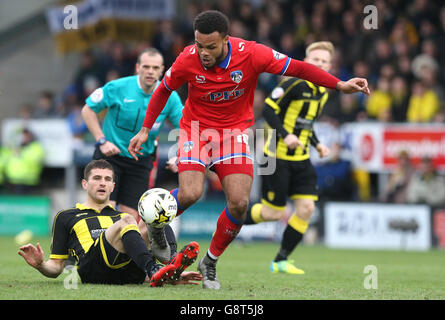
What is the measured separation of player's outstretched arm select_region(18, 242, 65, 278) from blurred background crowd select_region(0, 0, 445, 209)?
9440 millimetres

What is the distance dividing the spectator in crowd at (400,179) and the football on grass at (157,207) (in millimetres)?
9112

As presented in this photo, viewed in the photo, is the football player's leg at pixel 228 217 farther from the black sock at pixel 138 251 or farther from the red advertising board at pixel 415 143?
the red advertising board at pixel 415 143

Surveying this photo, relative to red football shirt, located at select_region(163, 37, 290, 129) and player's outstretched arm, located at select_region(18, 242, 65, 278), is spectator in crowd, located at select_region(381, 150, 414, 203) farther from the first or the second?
player's outstretched arm, located at select_region(18, 242, 65, 278)

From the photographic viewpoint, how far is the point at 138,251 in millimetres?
6004

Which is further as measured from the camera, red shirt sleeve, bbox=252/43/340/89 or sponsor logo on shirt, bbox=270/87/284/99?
sponsor logo on shirt, bbox=270/87/284/99

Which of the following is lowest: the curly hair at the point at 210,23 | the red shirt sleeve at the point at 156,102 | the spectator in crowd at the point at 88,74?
the red shirt sleeve at the point at 156,102

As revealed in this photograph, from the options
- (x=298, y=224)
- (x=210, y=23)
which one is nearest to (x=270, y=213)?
(x=298, y=224)

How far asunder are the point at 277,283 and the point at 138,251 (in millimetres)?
1755

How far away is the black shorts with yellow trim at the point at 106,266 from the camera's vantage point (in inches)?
245

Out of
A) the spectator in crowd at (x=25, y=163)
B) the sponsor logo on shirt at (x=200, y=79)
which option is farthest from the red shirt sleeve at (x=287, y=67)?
the spectator in crowd at (x=25, y=163)

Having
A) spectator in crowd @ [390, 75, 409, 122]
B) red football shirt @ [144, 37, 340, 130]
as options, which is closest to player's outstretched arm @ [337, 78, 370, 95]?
red football shirt @ [144, 37, 340, 130]

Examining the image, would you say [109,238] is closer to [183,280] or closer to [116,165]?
[183,280]

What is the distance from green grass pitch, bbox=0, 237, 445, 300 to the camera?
230 inches

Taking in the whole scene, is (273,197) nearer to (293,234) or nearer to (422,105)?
(293,234)
